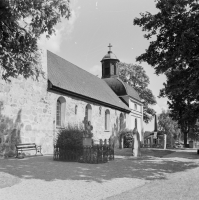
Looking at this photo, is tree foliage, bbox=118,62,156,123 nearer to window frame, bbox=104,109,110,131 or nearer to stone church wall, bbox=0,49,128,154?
window frame, bbox=104,109,110,131

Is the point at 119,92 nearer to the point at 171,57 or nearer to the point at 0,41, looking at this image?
the point at 171,57

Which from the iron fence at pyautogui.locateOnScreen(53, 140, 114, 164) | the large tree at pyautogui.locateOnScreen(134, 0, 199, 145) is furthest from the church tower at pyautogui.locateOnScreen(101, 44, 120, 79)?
the iron fence at pyautogui.locateOnScreen(53, 140, 114, 164)

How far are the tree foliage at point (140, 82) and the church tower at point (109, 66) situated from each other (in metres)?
5.43

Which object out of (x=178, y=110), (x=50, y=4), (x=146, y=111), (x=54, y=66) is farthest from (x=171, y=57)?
(x=146, y=111)

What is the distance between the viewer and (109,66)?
36906 mm

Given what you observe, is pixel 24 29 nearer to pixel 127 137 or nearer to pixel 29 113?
pixel 29 113

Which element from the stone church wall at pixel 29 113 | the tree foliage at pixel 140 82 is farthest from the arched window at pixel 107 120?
the tree foliage at pixel 140 82

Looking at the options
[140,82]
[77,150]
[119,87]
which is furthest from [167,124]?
[77,150]

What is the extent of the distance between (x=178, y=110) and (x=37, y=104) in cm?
1623

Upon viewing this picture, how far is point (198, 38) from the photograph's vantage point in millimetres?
11523

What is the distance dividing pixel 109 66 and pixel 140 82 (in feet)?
24.7

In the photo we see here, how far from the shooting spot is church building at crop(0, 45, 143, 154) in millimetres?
13656

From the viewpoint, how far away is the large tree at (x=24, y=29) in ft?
21.8

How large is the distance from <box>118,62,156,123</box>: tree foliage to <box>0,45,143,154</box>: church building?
1349cm
